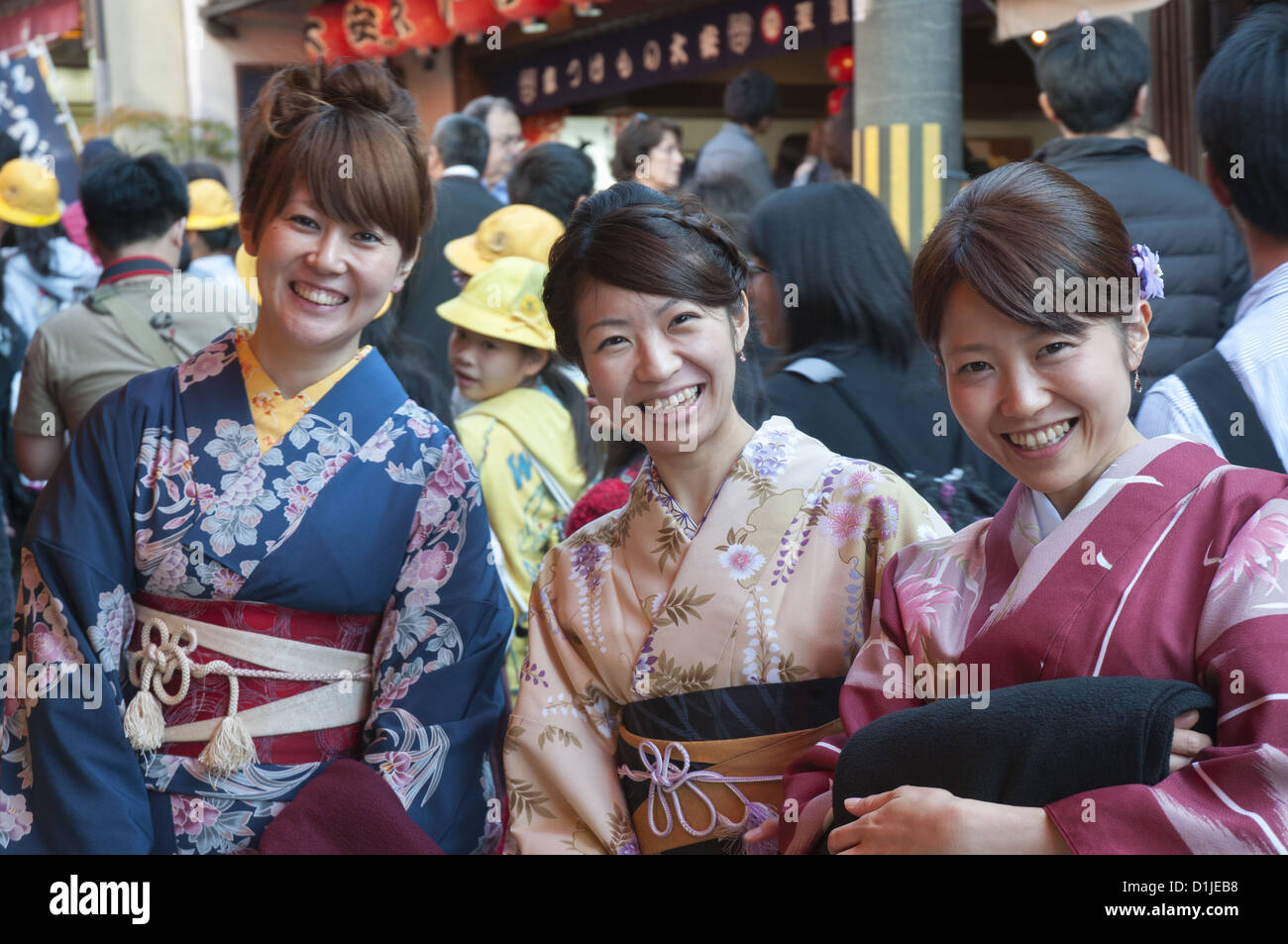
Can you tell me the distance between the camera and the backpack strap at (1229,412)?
228 centimetres

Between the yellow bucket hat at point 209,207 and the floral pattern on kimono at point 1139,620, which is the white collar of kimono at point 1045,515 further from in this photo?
the yellow bucket hat at point 209,207

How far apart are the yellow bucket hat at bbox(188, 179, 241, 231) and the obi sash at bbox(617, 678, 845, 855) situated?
209 inches

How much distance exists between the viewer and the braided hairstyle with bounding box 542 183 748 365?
224 centimetres

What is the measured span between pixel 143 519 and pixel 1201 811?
190cm

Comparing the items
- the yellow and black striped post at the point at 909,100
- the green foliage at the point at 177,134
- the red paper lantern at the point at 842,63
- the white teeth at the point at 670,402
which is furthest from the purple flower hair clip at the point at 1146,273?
the green foliage at the point at 177,134

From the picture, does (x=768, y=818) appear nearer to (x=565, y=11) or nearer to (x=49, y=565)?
(x=49, y=565)

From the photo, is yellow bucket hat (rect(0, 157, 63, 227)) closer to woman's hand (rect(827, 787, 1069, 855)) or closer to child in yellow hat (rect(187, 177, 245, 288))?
child in yellow hat (rect(187, 177, 245, 288))

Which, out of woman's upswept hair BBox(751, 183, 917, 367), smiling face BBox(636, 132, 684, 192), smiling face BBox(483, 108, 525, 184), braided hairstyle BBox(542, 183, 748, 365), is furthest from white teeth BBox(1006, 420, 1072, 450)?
smiling face BBox(483, 108, 525, 184)

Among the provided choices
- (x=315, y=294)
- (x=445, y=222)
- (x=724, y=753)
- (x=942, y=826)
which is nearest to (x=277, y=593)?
(x=315, y=294)

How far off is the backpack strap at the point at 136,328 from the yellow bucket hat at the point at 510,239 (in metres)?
1.09

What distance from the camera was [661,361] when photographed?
2217 millimetres

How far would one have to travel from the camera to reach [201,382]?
2.68m

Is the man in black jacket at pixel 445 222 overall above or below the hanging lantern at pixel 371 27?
below

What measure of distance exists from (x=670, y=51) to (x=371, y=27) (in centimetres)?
318
